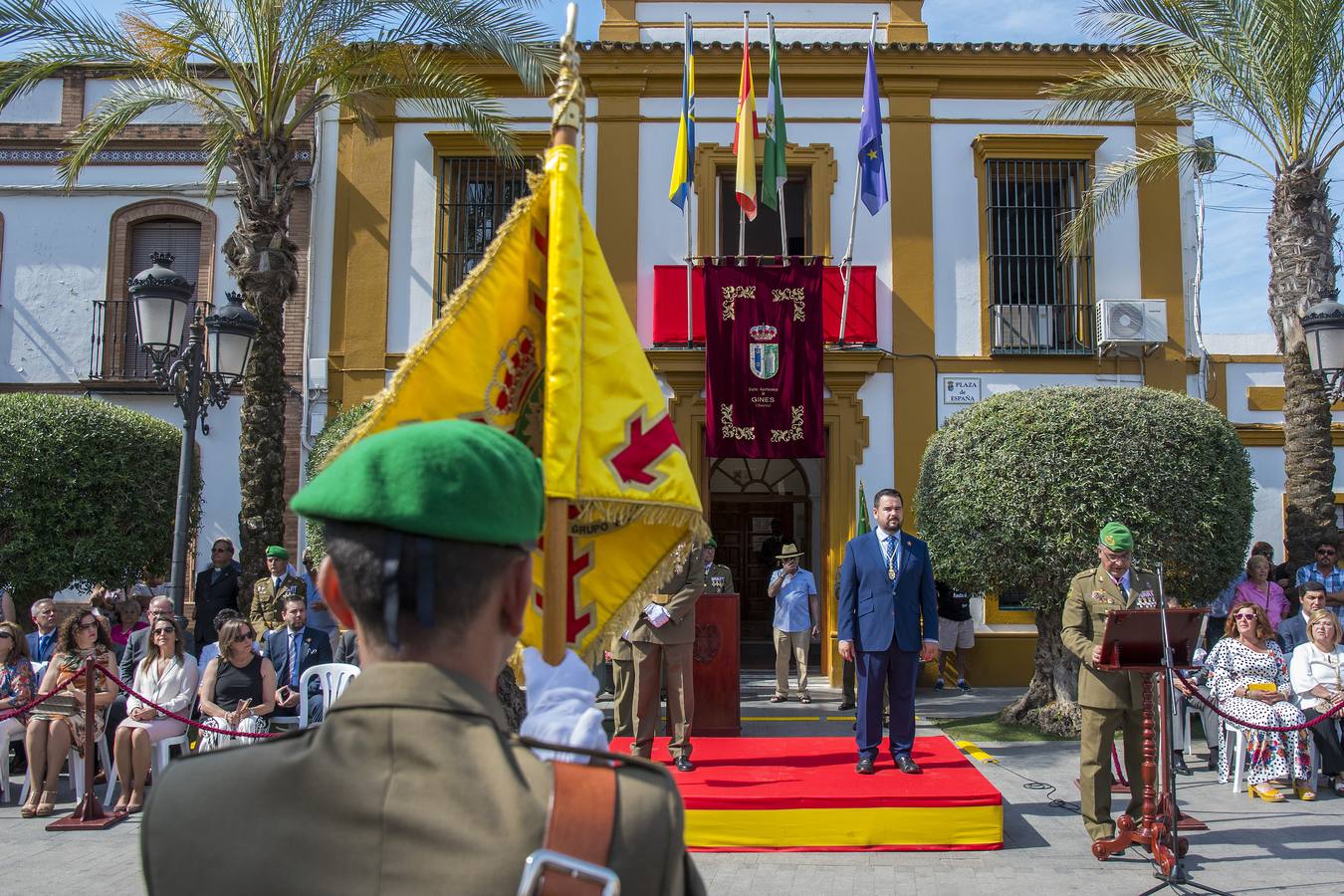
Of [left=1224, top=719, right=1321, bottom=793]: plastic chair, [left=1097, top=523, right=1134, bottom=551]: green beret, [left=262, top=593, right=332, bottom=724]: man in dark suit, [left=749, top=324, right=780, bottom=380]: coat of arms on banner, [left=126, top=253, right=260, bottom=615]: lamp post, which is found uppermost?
[left=749, top=324, right=780, bottom=380]: coat of arms on banner

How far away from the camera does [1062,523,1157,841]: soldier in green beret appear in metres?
6.55

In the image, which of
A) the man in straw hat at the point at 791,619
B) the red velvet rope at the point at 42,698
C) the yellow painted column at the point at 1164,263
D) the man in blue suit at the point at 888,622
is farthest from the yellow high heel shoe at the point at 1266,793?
the red velvet rope at the point at 42,698

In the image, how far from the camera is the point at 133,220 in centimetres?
1503

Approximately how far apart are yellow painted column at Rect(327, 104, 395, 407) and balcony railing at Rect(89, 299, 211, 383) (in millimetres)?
2656

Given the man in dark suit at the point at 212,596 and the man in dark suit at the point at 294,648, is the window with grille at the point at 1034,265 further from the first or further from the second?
the man in dark suit at the point at 212,596

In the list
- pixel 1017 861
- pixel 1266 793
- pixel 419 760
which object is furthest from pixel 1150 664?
pixel 419 760

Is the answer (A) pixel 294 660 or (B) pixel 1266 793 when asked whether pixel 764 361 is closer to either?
(A) pixel 294 660

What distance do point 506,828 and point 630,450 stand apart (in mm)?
1743

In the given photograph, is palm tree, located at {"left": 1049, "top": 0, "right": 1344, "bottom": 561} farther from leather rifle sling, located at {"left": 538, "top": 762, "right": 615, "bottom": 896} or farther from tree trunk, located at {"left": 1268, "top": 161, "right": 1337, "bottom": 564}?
leather rifle sling, located at {"left": 538, "top": 762, "right": 615, "bottom": 896}

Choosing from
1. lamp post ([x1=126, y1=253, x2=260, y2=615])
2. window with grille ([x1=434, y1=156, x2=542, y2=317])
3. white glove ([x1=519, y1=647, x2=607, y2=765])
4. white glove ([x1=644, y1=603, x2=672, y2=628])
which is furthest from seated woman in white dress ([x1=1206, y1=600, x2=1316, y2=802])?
window with grille ([x1=434, y1=156, x2=542, y2=317])

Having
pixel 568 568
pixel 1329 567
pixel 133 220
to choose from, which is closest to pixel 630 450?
pixel 568 568

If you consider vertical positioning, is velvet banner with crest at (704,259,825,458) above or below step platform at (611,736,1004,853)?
above

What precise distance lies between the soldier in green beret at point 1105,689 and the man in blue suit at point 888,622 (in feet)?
3.55

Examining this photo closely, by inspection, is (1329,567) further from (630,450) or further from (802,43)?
(630,450)
